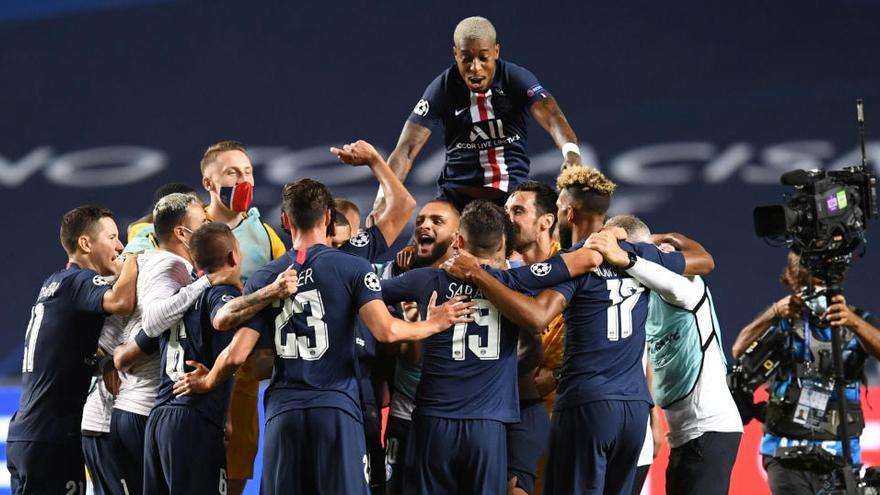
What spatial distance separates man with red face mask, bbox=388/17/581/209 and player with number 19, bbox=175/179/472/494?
1853 mm

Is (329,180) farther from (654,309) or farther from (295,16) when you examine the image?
(654,309)

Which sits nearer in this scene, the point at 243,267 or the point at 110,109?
the point at 243,267

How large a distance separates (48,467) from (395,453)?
1.94m

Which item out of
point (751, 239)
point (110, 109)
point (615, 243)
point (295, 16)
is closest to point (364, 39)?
point (295, 16)

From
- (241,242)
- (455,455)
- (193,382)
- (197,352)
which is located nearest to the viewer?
(455,455)

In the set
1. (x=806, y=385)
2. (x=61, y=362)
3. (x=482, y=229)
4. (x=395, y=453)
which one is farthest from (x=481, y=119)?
(x=61, y=362)

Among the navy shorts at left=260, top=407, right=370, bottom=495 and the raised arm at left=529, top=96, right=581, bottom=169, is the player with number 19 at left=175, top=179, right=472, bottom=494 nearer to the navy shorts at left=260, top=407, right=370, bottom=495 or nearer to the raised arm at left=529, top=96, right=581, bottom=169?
the navy shorts at left=260, top=407, right=370, bottom=495

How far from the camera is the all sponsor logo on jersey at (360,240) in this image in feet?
21.7

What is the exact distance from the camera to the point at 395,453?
615 centimetres

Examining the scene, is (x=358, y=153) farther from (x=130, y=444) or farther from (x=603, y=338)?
(x=130, y=444)

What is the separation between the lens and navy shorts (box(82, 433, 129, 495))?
6449 millimetres

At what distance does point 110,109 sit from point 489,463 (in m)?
7.31

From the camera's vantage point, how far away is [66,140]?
38.4ft

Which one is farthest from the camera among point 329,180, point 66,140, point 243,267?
point 66,140
